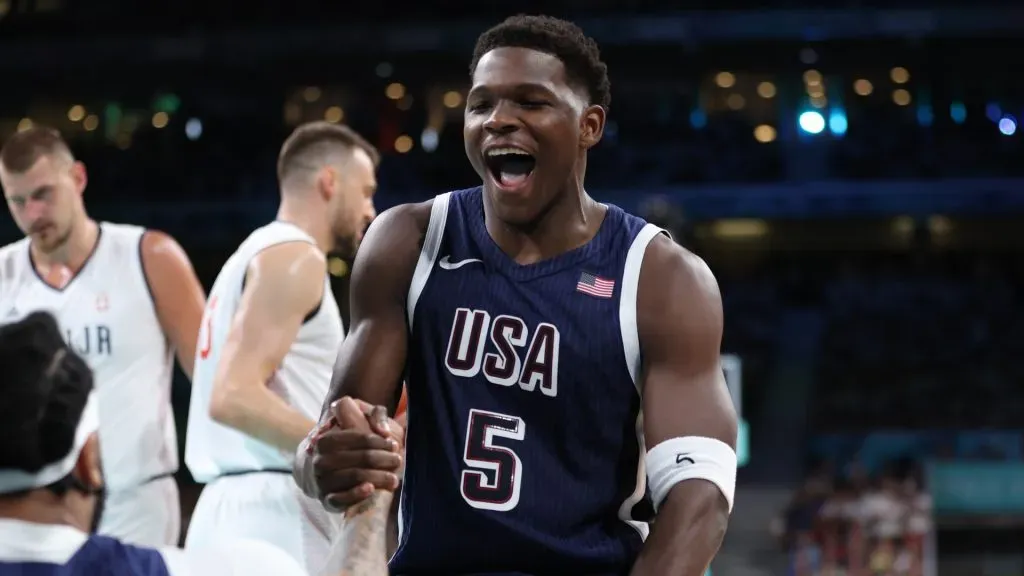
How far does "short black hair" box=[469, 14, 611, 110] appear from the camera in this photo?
298cm

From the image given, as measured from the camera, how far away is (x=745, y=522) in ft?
52.2

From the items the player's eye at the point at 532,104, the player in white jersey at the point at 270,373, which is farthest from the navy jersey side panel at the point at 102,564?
the player in white jersey at the point at 270,373

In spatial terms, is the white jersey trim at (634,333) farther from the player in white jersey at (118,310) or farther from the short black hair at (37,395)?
the player in white jersey at (118,310)

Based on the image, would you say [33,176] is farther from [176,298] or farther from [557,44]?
Result: [557,44]

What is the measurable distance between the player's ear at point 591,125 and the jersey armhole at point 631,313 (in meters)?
0.26

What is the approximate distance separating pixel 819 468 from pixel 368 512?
43.9 feet

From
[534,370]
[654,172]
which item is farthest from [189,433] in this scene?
[654,172]

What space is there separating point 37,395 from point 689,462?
52.2 inches

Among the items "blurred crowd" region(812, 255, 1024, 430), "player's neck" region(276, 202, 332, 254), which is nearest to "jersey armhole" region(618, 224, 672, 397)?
"player's neck" region(276, 202, 332, 254)

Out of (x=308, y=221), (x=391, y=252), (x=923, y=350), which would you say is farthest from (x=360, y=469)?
(x=923, y=350)

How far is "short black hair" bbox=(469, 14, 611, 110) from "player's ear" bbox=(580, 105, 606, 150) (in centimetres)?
3

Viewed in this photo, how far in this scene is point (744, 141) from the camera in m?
22.0

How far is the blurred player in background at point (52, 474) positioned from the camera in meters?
1.98

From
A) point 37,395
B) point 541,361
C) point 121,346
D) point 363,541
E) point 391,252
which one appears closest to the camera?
point 37,395
